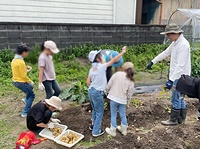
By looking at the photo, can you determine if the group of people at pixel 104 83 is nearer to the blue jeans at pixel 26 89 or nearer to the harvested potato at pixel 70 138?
the blue jeans at pixel 26 89

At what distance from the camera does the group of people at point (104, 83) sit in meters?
3.34

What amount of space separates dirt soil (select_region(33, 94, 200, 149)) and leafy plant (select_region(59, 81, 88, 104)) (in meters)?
0.29

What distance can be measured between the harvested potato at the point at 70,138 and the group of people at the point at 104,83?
0.95 feet

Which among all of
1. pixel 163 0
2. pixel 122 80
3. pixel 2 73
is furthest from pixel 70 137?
pixel 163 0

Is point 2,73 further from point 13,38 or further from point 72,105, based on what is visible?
point 72,105

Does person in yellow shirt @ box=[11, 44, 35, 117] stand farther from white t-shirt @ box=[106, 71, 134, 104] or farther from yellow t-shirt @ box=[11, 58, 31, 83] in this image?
white t-shirt @ box=[106, 71, 134, 104]

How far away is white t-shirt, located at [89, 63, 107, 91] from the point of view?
10.7ft

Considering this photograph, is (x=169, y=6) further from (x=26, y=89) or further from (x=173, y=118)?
(x=26, y=89)

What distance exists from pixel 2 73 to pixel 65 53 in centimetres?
244

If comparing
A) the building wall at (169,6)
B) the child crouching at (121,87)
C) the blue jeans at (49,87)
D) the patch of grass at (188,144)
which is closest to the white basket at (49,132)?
the blue jeans at (49,87)

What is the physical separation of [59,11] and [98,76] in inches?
246

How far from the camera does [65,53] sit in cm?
826

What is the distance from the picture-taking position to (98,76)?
3312 millimetres

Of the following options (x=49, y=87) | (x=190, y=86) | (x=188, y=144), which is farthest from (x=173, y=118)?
(x=49, y=87)
